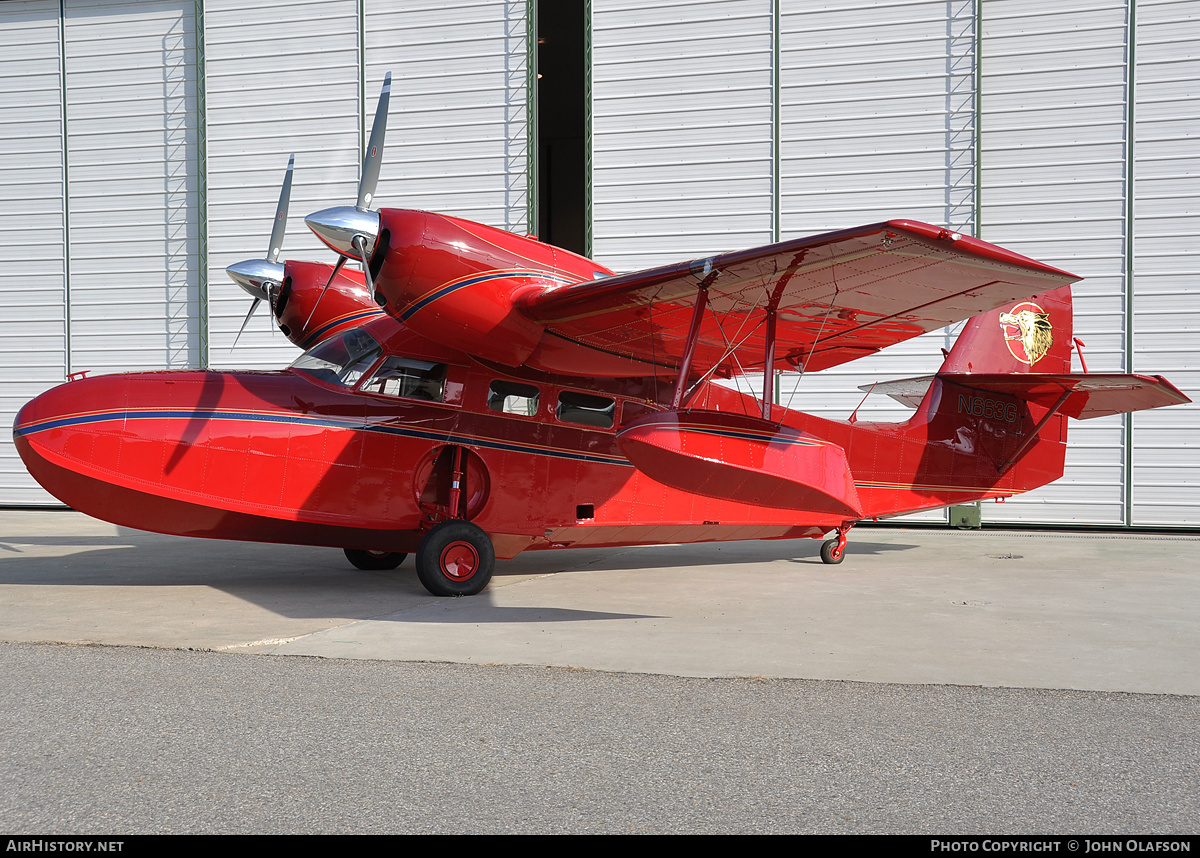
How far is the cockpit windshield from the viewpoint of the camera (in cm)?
822

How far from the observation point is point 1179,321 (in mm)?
13242

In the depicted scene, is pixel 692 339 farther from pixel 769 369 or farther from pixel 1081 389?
pixel 1081 389

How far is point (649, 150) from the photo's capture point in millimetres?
14648

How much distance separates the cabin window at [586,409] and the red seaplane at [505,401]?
0.6 inches

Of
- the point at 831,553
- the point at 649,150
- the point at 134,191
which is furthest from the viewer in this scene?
the point at 134,191

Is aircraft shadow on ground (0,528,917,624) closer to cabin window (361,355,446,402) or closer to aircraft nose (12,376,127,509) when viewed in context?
aircraft nose (12,376,127,509)

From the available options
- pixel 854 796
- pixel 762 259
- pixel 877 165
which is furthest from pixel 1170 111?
pixel 854 796

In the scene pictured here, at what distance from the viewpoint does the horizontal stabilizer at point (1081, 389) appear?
8.56 metres

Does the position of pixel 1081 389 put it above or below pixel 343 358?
below

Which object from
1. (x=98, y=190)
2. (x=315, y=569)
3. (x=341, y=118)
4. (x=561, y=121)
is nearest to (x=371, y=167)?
(x=315, y=569)

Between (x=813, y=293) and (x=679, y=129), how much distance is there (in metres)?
8.31

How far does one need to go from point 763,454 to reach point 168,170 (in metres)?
14.2

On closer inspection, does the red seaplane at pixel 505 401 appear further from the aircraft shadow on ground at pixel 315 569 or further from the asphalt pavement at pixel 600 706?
the asphalt pavement at pixel 600 706

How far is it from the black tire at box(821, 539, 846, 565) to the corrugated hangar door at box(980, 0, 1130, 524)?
4805mm
